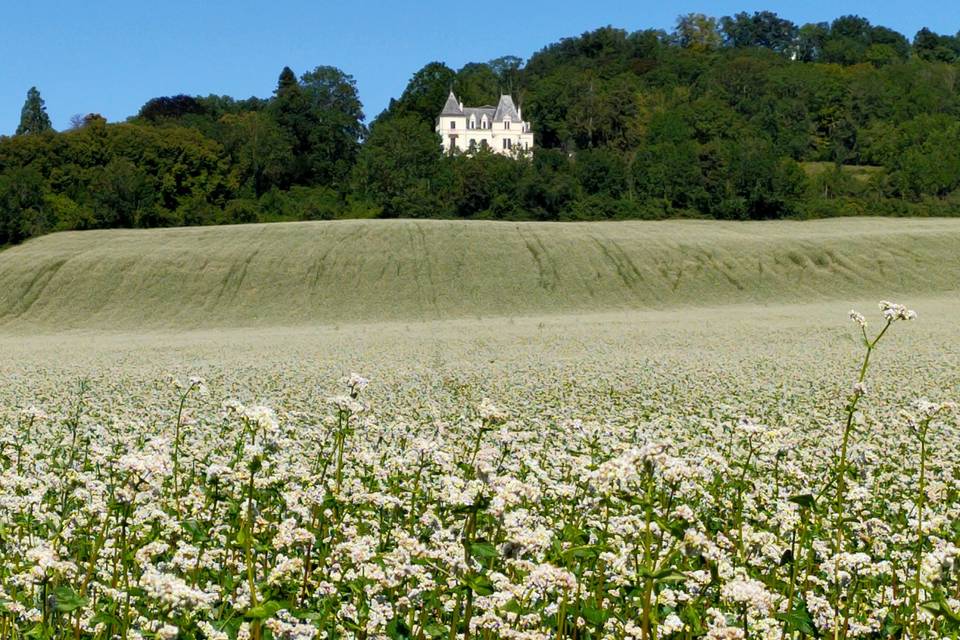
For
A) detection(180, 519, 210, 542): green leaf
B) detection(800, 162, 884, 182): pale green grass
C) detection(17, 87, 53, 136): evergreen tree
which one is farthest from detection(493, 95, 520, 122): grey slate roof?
detection(180, 519, 210, 542): green leaf

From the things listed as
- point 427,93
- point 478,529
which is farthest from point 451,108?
point 478,529

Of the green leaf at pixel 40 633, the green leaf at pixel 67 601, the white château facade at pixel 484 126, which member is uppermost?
the white château facade at pixel 484 126

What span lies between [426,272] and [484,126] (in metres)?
117

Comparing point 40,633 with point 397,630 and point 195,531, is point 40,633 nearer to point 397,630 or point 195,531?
point 195,531

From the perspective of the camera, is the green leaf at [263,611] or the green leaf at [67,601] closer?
the green leaf at [263,611]

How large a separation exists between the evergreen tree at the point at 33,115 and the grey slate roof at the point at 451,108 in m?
73.0

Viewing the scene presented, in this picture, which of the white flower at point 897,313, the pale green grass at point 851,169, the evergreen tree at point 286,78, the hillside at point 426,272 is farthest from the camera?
the evergreen tree at point 286,78

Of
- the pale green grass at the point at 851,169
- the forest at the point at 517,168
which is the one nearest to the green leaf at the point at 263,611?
the forest at the point at 517,168

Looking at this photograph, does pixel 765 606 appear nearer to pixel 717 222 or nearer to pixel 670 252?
pixel 670 252

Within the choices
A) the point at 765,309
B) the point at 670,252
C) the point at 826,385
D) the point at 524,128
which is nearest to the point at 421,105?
the point at 524,128

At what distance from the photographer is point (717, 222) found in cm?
10356

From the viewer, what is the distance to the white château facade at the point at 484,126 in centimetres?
18750

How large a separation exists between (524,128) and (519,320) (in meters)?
129

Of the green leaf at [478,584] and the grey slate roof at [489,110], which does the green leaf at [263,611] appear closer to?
the green leaf at [478,584]
